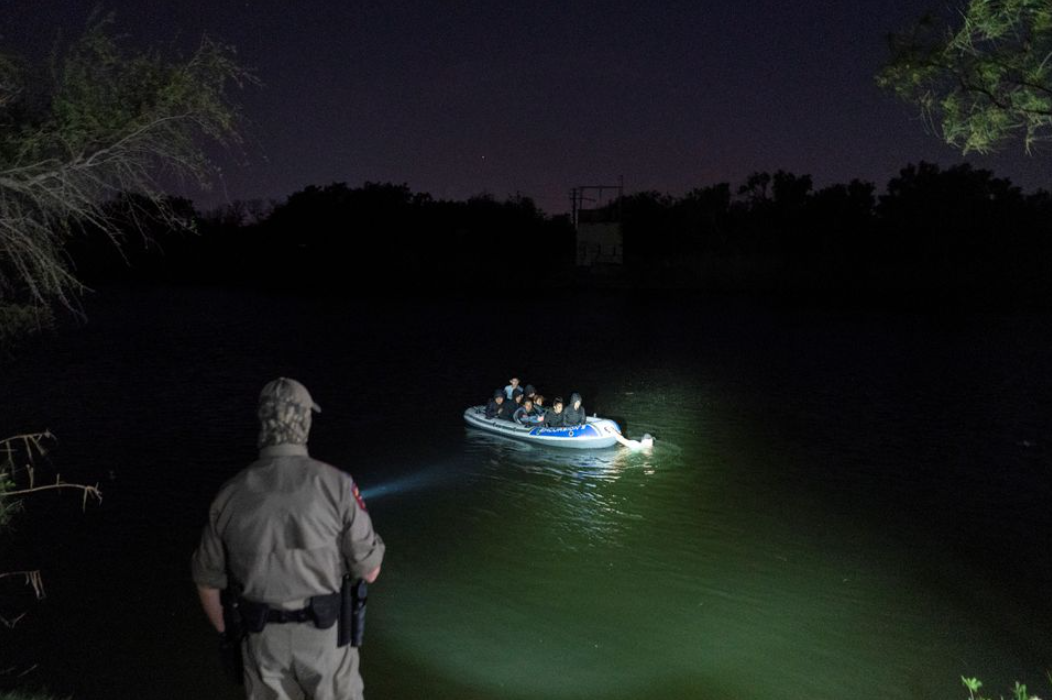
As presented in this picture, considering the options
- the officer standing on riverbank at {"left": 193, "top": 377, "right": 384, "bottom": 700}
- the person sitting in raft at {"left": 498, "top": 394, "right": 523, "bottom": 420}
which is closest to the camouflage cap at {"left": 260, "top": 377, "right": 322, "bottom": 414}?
the officer standing on riverbank at {"left": 193, "top": 377, "right": 384, "bottom": 700}

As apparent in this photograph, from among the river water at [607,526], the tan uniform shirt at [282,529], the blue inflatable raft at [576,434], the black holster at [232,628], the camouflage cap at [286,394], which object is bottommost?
the river water at [607,526]

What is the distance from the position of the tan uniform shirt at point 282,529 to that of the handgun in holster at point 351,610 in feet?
0.33

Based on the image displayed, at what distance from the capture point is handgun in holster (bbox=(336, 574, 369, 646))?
145 inches

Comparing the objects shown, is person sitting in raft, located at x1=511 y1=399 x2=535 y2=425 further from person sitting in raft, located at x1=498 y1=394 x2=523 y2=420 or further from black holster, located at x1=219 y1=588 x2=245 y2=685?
black holster, located at x1=219 y1=588 x2=245 y2=685

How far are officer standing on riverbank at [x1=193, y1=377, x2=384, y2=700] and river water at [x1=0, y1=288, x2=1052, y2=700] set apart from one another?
6360mm

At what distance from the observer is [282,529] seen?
11.4 feet

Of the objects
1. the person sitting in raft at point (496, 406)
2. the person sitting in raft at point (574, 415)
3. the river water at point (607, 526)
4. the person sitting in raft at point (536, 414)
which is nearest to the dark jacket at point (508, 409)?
the person sitting in raft at point (496, 406)

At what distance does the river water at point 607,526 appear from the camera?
10.3 m

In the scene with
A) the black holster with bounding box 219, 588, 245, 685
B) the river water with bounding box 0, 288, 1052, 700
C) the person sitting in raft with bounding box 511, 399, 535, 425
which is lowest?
the river water with bounding box 0, 288, 1052, 700

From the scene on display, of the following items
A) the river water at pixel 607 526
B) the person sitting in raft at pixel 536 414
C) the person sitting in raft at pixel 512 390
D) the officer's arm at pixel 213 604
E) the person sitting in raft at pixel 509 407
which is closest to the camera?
→ the officer's arm at pixel 213 604

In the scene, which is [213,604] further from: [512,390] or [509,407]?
[512,390]

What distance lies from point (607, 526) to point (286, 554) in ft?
40.6

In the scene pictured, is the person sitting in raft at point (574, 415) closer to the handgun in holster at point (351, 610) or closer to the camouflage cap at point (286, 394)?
the handgun in holster at point (351, 610)

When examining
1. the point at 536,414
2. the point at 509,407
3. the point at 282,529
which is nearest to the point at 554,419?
the point at 536,414
